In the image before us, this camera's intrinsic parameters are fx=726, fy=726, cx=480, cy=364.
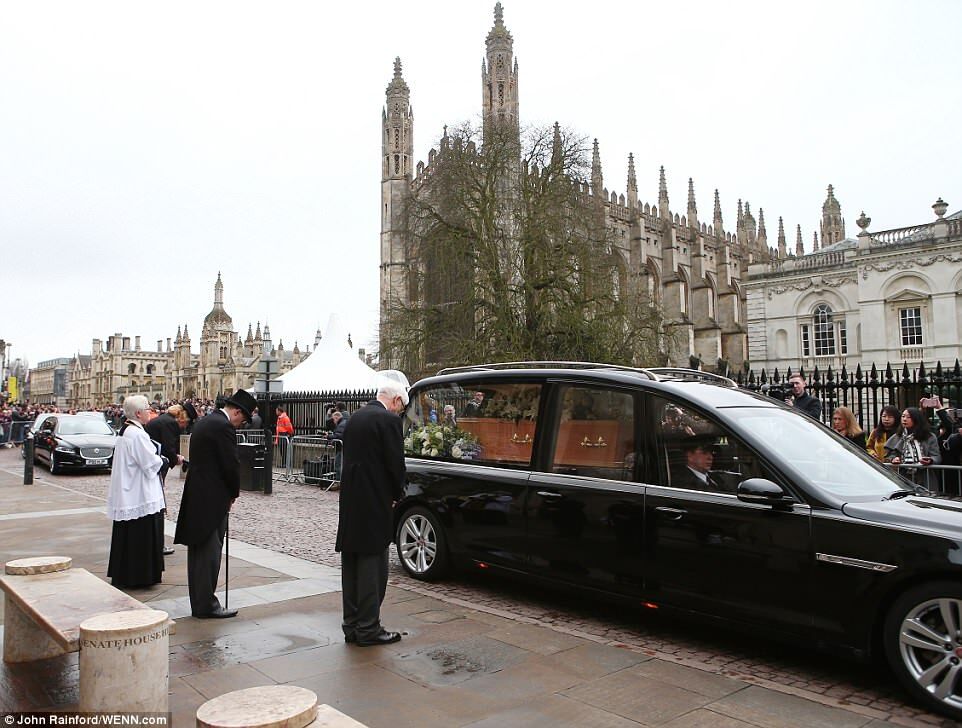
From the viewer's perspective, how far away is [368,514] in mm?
5199

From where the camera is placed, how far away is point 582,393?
6.10 meters

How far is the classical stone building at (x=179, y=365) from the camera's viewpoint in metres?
90.6

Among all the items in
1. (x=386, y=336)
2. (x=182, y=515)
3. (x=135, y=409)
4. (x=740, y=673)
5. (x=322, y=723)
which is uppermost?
(x=386, y=336)

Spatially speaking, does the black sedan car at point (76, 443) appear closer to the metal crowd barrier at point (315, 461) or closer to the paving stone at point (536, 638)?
the metal crowd barrier at point (315, 461)

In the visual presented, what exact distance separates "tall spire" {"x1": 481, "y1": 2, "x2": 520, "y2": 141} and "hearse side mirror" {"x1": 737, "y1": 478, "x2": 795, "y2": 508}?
36929 millimetres

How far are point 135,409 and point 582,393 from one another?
13.9 ft

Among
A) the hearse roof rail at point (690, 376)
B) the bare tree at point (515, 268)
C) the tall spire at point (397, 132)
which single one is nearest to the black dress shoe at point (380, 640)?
the hearse roof rail at point (690, 376)

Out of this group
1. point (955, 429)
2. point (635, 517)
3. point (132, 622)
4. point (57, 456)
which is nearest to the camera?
point (132, 622)

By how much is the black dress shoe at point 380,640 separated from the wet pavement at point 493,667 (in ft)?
0.31

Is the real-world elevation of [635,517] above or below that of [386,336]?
below

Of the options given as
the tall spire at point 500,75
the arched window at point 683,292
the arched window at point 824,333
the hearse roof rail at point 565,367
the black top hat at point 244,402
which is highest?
the tall spire at point 500,75

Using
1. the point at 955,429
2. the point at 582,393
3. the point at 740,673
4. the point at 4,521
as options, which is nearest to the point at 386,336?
the point at 4,521

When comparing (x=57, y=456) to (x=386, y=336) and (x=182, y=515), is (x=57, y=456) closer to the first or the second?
(x=386, y=336)

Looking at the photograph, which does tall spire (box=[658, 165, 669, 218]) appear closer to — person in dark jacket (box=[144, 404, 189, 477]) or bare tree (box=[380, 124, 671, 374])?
bare tree (box=[380, 124, 671, 374])
